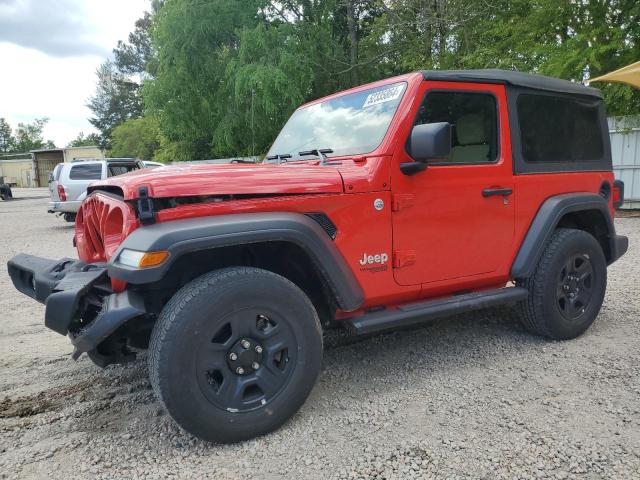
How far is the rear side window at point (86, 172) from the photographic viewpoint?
490 inches

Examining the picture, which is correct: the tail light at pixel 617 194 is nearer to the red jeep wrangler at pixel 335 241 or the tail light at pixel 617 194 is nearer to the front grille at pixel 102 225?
the red jeep wrangler at pixel 335 241

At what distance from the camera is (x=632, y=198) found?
36.8ft

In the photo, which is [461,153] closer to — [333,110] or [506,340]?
[333,110]

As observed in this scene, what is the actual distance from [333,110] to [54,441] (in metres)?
2.82

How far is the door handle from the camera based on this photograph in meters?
3.26

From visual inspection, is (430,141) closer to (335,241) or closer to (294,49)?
(335,241)

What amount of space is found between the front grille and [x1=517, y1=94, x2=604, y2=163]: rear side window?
9.18 feet

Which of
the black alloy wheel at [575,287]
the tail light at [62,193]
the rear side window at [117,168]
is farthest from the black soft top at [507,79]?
the tail light at [62,193]

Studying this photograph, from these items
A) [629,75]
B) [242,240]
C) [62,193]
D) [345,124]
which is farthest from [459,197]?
[62,193]

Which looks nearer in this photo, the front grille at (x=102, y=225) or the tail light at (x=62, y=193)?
the front grille at (x=102, y=225)

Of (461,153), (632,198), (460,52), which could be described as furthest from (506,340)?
(460,52)

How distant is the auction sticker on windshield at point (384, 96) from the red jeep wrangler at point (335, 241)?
0.02m

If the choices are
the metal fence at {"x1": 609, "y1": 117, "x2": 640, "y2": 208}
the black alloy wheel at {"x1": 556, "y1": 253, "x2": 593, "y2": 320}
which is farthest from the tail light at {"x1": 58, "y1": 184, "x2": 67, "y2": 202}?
the metal fence at {"x1": 609, "y1": 117, "x2": 640, "y2": 208}

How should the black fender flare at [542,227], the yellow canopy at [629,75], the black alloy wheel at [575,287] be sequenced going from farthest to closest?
the yellow canopy at [629,75]
the black alloy wheel at [575,287]
the black fender flare at [542,227]
